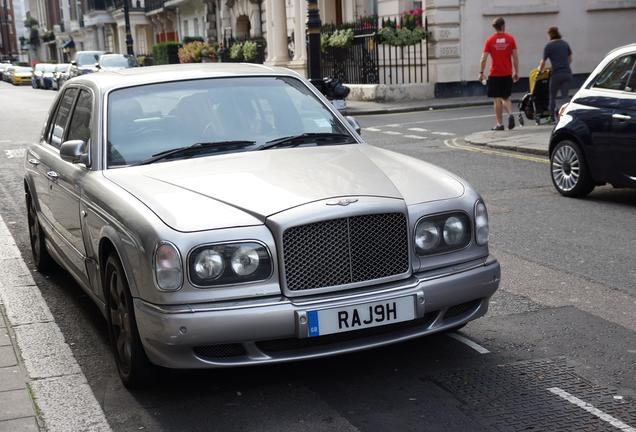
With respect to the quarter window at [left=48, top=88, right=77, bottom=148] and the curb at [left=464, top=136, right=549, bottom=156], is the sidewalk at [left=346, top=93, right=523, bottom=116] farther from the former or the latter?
the quarter window at [left=48, top=88, right=77, bottom=148]

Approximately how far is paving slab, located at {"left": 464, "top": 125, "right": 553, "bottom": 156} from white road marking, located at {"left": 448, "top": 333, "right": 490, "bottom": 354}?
→ 8.89 m

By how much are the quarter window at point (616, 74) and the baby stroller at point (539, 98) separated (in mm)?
7836

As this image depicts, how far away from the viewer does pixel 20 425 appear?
4.34m

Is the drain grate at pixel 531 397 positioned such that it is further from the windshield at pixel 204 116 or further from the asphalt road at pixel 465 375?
the windshield at pixel 204 116

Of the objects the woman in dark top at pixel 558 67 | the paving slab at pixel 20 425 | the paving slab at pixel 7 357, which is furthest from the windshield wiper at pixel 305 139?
the woman in dark top at pixel 558 67

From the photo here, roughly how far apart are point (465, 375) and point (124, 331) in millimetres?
1751

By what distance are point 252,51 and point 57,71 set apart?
59.7ft

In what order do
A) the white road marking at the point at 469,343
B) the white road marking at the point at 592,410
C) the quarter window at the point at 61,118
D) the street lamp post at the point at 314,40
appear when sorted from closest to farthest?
the white road marking at the point at 592,410 → the white road marking at the point at 469,343 → the quarter window at the point at 61,118 → the street lamp post at the point at 314,40

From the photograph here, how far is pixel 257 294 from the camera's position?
434cm

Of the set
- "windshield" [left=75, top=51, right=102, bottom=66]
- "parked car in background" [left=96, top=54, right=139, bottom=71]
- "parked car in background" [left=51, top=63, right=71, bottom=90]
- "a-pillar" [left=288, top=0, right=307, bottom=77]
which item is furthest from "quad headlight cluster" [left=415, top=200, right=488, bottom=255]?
"parked car in background" [left=51, top=63, right=71, bottom=90]

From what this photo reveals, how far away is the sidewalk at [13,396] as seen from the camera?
435 cm

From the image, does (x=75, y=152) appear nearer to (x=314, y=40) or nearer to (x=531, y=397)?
(x=531, y=397)

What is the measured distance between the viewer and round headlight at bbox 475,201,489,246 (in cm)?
493

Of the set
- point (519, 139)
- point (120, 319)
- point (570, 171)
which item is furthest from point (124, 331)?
point (519, 139)
